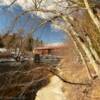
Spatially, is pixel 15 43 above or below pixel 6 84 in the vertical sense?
above

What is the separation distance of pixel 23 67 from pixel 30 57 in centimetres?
117

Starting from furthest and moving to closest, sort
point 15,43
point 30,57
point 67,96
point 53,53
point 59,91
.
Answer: point 53,53 → point 59,91 → point 67,96 → point 30,57 → point 15,43

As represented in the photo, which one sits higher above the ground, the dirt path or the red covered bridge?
the red covered bridge

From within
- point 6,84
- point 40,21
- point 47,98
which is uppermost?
point 40,21

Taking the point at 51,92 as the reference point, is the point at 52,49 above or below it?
above

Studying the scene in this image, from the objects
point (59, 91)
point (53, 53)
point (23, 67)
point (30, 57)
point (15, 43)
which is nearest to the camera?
point (15, 43)

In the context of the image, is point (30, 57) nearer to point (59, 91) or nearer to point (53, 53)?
point (59, 91)

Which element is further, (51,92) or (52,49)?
(52,49)

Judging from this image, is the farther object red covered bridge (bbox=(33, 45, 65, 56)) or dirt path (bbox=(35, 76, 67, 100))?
dirt path (bbox=(35, 76, 67, 100))

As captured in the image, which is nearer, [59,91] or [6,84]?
[6,84]

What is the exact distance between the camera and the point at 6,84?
7.57m

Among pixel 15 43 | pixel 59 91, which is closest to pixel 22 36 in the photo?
pixel 15 43

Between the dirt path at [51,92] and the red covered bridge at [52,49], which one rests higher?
the red covered bridge at [52,49]

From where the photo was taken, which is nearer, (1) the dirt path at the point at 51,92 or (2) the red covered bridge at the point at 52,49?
(2) the red covered bridge at the point at 52,49
